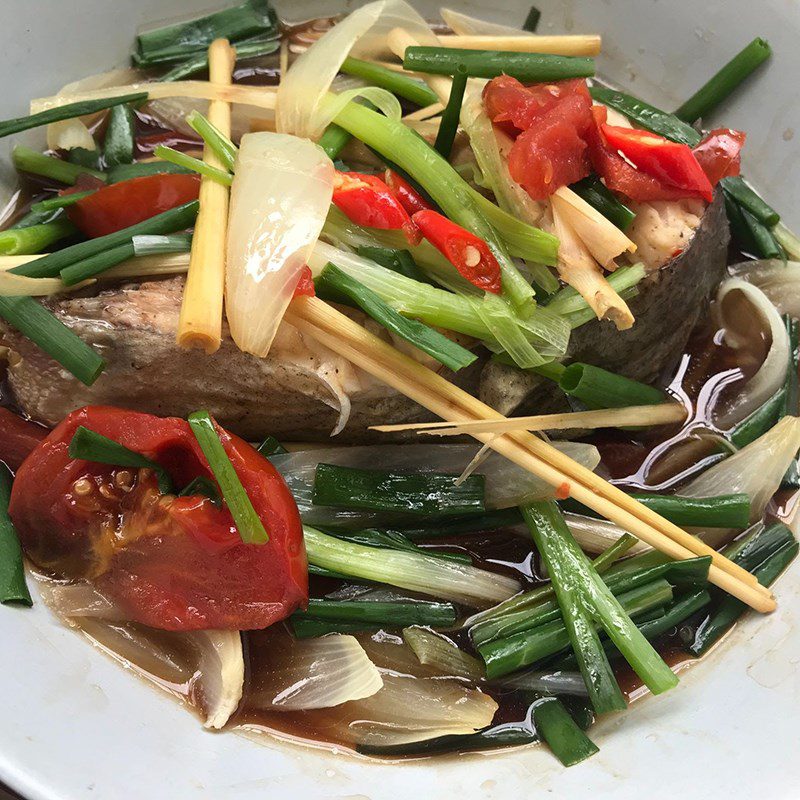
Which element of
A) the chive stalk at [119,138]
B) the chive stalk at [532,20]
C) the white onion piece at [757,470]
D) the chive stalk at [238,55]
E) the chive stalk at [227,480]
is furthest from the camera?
the chive stalk at [532,20]

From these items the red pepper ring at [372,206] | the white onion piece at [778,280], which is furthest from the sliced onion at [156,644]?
the white onion piece at [778,280]

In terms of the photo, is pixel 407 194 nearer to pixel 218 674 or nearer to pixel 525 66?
pixel 525 66

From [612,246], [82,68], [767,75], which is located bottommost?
[82,68]

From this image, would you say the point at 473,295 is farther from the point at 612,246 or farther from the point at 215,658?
the point at 215,658

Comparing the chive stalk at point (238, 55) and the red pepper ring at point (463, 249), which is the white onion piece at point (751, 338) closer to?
the red pepper ring at point (463, 249)

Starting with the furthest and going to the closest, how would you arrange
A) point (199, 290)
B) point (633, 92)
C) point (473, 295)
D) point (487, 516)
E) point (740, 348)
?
point (633, 92) → point (740, 348) → point (487, 516) → point (473, 295) → point (199, 290)

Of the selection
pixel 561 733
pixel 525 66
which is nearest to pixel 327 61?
pixel 525 66

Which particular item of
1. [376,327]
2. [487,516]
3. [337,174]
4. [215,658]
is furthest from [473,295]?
[215,658]
